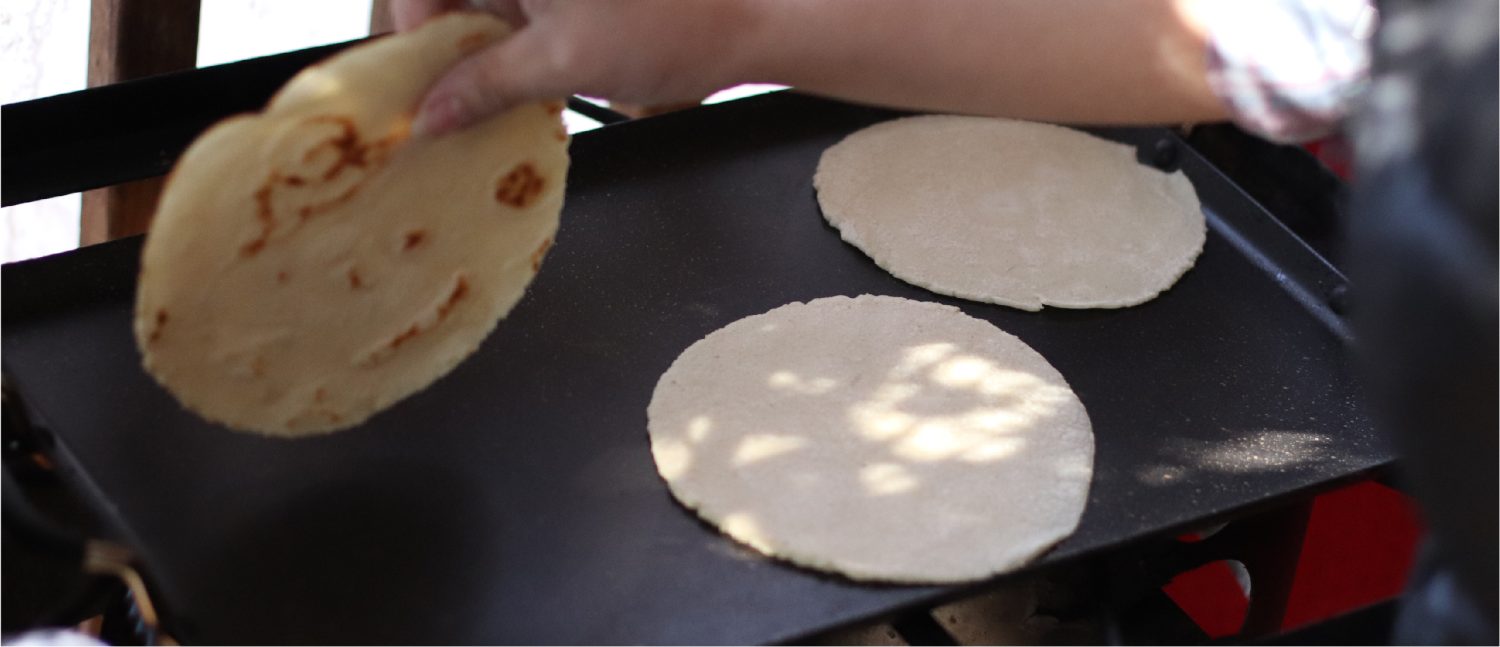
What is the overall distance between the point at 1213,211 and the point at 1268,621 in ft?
1.86

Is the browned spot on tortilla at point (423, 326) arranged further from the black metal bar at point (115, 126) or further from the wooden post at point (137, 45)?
the wooden post at point (137, 45)

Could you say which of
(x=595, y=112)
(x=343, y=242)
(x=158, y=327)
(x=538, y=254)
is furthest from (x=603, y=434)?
(x=595, y=112)

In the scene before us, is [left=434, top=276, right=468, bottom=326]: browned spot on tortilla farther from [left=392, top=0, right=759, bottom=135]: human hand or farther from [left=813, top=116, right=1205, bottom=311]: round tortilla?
[left=813, top=116, right=1205, bottom=311]: round tortilla

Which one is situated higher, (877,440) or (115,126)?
(115,126)

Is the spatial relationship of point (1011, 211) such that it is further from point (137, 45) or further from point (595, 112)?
point (137, 45)

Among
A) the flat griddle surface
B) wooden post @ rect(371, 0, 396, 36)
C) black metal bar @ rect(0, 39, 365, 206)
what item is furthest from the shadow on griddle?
wooden post @ rect(371, 0, 396, 36)

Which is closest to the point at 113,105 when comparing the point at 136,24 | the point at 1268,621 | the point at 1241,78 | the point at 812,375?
the point at 136,24

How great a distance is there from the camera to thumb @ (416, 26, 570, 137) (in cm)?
114

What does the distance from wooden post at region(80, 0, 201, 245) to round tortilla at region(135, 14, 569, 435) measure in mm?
996

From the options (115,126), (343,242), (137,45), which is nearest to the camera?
(343,242)

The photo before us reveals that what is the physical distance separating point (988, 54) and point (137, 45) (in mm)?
1393

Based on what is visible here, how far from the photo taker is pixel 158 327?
1079 millimetres

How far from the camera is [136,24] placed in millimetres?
2057

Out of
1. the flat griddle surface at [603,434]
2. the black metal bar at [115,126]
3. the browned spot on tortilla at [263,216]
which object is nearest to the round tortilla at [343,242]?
the browned spot on tortilla at [263,216]
